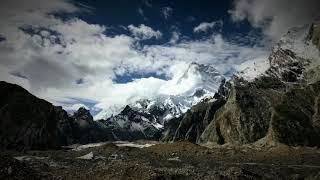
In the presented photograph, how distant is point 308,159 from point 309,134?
180ft

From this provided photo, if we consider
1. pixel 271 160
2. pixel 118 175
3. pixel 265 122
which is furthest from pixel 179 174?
pixel 265 122

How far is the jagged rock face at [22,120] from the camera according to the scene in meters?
141

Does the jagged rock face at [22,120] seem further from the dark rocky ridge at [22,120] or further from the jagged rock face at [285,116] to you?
the jagged rock face at [285,116]

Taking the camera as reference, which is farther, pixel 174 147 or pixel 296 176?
pixel 174 147

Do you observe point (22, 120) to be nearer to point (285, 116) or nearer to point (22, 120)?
point (22, 120)

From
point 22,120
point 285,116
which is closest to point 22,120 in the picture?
point 22,120

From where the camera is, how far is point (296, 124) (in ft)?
536

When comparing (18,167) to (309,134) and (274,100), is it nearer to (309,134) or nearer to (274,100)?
(309,134)

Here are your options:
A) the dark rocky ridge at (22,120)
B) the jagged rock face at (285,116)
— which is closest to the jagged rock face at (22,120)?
the dark rocky ridge at (22,120)

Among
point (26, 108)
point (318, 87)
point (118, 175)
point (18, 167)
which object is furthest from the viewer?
point (318, 87)

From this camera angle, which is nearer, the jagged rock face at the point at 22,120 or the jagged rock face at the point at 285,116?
the jagged rock face at the point at 22,120

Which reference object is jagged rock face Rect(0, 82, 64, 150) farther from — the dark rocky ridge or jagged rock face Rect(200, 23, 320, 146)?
jagged rock face Rect(200, 23, 320, 146)

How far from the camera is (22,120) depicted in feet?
485

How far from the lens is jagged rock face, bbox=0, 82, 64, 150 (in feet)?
463
